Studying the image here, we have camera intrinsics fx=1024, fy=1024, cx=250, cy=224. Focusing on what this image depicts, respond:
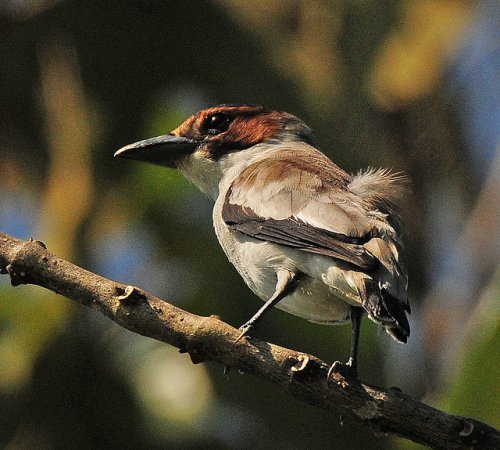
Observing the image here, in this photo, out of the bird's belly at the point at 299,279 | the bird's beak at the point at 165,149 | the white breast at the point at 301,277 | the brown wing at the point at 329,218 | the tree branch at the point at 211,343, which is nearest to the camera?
the tree branch at the point at 211,343

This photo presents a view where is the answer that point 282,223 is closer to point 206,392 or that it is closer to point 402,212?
point 402,212

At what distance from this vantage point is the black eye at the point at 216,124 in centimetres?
577

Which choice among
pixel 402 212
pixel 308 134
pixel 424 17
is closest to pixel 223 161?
pixel 308 134

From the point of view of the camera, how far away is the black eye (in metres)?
5.77

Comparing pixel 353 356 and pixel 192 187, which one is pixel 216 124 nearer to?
pixel 192 187

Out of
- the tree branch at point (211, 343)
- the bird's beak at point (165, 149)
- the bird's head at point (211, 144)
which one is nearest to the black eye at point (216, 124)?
the bird's head at point (211, 144)

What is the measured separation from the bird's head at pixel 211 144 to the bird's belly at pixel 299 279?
0.93 meters

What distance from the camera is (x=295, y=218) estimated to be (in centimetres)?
451

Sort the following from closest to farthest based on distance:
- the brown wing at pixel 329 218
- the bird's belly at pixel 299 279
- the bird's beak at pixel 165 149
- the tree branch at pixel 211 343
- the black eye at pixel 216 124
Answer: the tree branch at pixel 211 343
the brown wing at pixel 329 218
the bird's belly at pixel 299 279
the bird's beak at pixel 165 149
the black eye at pixel 216 124

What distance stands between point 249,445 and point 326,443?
44 cm

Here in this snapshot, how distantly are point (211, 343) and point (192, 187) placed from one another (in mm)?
2749

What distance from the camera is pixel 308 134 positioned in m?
6.14

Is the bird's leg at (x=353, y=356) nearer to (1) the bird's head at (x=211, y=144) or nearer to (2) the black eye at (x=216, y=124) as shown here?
(1) the bird's head at (x=211, y=144)

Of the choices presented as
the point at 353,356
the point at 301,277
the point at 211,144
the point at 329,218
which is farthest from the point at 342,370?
the point at 211,144
